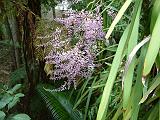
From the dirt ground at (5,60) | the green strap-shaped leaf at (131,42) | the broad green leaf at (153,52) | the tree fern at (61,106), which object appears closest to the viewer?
the broad green leaf at (153,52)

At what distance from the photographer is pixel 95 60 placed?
1.42 m

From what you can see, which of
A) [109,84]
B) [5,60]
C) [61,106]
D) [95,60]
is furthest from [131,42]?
[5,60]

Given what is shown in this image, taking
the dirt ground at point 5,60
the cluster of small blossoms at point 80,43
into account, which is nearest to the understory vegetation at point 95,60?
the cluster of small blossoms at point 80,43

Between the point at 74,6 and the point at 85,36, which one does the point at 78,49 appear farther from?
the point at 74,6

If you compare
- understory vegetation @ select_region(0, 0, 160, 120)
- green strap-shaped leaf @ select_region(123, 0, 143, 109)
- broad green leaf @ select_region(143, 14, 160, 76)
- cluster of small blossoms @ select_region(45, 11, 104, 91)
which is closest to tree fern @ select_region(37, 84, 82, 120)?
understory vegetation @ select_region(0, 0, 160, 120)

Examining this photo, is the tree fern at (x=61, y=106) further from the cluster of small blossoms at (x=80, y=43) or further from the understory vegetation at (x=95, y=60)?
the cluster of small blossoms at (x=80, y=43)

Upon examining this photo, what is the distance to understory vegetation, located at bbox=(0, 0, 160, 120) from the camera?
78cm

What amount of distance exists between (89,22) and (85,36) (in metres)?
0.05

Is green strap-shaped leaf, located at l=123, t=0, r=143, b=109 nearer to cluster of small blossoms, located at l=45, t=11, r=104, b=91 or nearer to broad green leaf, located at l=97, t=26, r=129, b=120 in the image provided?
broad green leaf, located at l=97, t=26, r=129, b=120

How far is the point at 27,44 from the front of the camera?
6.66 ft

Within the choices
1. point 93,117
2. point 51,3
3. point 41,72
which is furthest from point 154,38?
point 51,3

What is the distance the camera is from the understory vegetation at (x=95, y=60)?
30.9 inches

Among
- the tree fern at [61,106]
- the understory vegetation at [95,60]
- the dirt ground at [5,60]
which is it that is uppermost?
the understory vegetation at [95,60]

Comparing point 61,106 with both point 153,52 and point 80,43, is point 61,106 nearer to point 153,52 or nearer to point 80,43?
point 80,43
